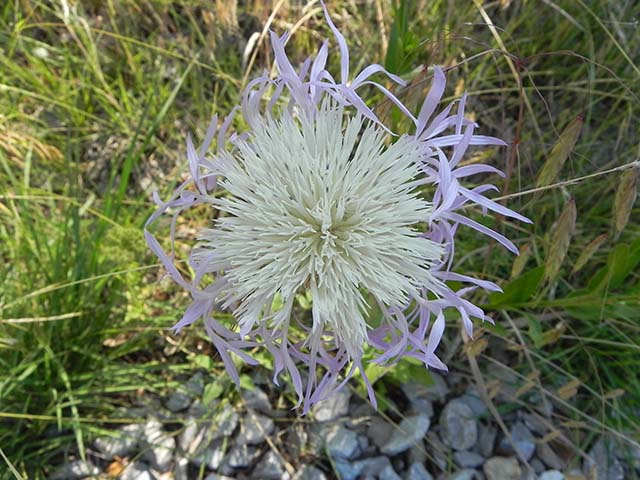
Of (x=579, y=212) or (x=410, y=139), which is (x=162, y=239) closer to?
(x=410, y=139)

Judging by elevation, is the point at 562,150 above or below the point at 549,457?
above

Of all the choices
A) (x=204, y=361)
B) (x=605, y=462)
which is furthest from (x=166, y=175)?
(x=605, y=462)

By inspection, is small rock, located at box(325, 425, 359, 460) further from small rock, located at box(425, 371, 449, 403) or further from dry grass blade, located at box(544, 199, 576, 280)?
dry grass blade, located at box(544, 199, 576, 280)

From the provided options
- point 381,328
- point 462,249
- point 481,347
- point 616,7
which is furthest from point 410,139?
point 616,7

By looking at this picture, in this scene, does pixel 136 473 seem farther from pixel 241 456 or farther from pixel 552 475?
pixel 552 475

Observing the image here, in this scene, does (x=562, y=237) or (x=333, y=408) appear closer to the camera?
(x=562, y=237)

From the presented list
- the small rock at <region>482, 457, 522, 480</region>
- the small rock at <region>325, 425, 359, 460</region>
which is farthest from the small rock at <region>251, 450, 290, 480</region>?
the small rock at <region>482, 457, 522, 480</region>
